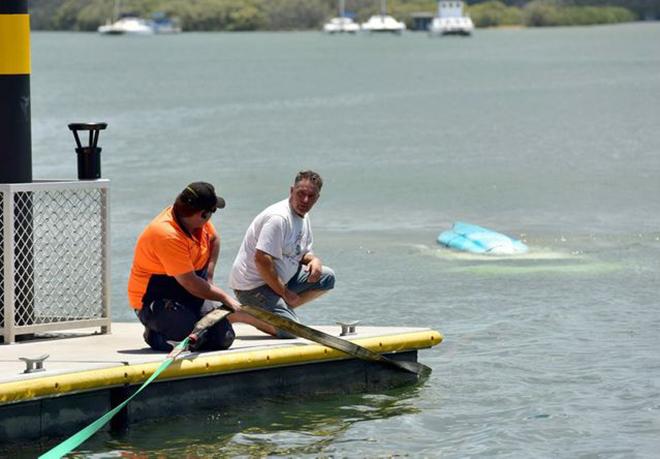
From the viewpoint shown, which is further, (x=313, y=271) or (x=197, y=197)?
(x=313, y=271)

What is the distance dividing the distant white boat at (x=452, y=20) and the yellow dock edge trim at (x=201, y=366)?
17079cm

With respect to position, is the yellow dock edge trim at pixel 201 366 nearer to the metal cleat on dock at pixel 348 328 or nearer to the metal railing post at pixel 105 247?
the metal cleat on dock at pixel 348 328

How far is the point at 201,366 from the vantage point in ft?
33.2

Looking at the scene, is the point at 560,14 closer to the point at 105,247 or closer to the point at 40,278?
the point at 40,278

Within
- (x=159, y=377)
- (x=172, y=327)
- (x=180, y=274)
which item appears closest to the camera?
(x=159, y=377)

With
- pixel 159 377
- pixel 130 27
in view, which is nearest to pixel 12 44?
pixel 159 377

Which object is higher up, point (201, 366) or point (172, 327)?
point (172, 327)

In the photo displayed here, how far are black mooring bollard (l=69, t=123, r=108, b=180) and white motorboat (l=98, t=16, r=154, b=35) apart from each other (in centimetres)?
18408

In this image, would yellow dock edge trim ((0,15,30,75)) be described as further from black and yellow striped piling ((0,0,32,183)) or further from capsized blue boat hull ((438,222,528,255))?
capsized blue boat hull ((438,222,528,255))

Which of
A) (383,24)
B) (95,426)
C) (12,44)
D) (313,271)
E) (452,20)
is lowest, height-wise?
(95,426)

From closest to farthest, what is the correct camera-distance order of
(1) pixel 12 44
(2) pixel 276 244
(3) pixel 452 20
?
(1) pixel 12 44, (2) pixel 276 244, (3) pixel 452 20

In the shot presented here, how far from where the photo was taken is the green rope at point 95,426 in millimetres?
9359

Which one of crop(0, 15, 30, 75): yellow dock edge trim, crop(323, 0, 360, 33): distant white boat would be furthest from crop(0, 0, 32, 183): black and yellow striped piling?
crop(323, 0, 360, 33): distant white boat

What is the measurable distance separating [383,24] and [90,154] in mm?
A: 182584
